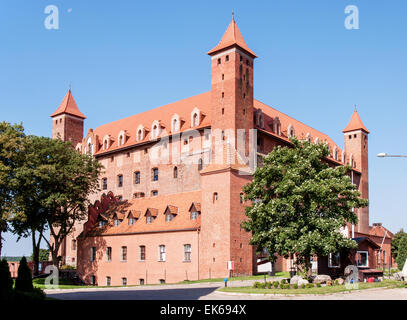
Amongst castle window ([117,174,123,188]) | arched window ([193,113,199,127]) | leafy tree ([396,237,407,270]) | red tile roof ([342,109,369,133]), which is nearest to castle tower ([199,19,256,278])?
arched window ([193,113,199,127])

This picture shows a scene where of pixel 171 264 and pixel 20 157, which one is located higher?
pixel 20 157

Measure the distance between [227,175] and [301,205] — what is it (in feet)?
37.5

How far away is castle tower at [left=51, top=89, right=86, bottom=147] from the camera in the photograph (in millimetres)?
70781

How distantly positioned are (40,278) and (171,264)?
552 inches

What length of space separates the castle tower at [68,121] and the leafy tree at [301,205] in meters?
42.1

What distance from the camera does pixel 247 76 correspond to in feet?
159

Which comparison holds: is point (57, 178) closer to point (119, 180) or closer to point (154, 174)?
point (154, 174)

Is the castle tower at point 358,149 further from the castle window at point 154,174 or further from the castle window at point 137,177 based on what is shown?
the castle window at point 137,177

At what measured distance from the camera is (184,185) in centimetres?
5278

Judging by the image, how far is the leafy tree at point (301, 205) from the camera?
106 feet

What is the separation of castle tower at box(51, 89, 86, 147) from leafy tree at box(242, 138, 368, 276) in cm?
4214

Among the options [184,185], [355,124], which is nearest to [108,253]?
[184,185]

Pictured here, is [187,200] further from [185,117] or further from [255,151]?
[185,117]


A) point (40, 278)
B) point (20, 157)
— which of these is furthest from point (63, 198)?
point (40, 278)
